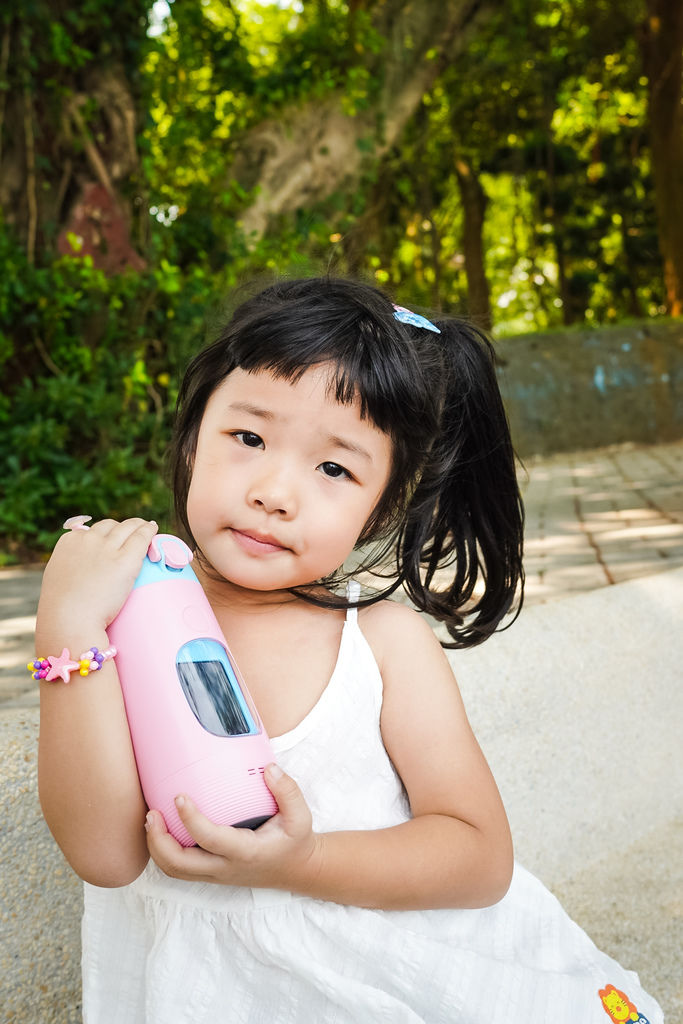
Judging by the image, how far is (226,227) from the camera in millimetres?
6039

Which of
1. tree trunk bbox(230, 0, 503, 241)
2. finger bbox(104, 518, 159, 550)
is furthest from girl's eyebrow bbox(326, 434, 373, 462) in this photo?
tree trunk bbox(230, 0, 503, 241)

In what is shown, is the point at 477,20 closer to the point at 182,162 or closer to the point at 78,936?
the point at 182,162

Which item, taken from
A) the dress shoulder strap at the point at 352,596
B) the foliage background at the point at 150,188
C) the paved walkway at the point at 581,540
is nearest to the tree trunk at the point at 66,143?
the foliage background at the point at 150,188

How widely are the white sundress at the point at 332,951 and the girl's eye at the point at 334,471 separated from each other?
0.66 ft

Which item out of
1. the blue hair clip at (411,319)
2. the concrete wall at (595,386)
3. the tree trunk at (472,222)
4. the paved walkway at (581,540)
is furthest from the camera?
the tree trunk at (472,222)

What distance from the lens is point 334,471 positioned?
127 centimetres

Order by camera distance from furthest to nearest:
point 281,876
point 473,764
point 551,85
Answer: point 551,85
point 473,764
point 281,876

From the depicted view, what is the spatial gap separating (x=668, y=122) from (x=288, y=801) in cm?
1230

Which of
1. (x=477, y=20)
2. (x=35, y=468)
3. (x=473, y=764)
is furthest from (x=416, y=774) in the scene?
(x=477, y=20)

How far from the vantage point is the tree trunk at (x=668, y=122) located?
36.9 feet

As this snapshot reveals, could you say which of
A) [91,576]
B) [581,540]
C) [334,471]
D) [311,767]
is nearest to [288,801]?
[311,767]

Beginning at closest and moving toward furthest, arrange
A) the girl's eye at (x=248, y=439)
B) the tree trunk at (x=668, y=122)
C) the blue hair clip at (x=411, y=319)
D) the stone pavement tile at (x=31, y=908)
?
1. the girl's eye at (x=248, y=439)
2. the blue hair clip at (x=411, y=319)
3. the stone pavement tile at (x=31, y=908)
4. the tree trunk at (x=668, y=122)

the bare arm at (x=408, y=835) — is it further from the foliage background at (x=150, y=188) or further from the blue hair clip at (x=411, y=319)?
the foliage background at (x=150, y=188)

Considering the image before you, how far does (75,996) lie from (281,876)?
32.0 inches
